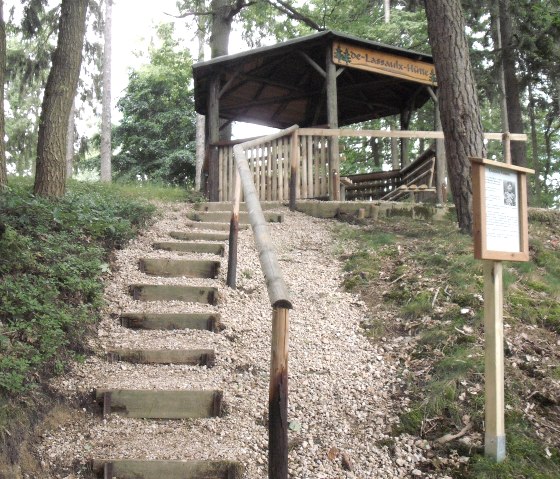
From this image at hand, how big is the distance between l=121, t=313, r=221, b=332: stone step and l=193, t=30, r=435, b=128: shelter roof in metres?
6.76

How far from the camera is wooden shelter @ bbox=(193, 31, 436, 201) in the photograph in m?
9.74

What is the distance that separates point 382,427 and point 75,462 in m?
1.79

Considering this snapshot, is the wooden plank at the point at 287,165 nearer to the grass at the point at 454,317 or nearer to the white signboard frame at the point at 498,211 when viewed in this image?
the grass at the point at 454,317

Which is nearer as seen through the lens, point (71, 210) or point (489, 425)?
Answer: point (489, 425)

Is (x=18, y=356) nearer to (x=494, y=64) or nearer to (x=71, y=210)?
(x=71, y=210)

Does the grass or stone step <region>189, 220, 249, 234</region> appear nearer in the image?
the grass

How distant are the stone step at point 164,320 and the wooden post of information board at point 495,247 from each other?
2174 millimetres

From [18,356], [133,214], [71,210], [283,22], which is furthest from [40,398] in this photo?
[283,22]

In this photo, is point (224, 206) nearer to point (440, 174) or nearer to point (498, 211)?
point (440, 174)

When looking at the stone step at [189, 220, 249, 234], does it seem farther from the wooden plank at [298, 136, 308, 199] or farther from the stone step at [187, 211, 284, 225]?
the wooden plank at [298, 136, 308, 199]

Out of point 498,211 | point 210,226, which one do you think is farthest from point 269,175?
point 498,211

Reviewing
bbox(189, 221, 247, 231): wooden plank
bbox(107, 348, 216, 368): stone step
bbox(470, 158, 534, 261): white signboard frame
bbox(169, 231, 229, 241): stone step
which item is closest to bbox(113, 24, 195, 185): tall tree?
bbox(189, 221, 247, 231): wooden plank

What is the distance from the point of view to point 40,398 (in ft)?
10.1

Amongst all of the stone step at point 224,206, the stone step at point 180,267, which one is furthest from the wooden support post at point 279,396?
the stone step at point 224,206
